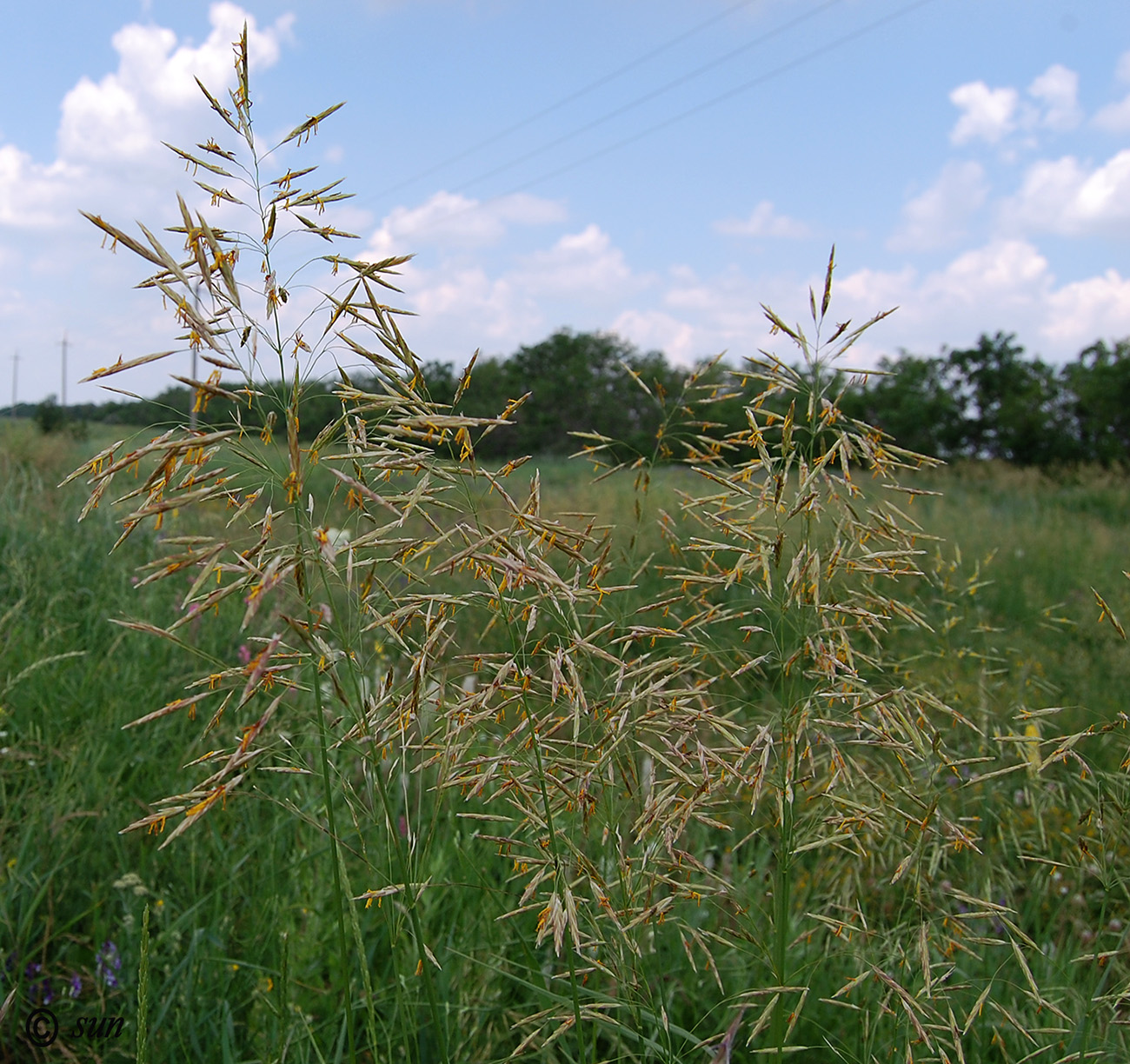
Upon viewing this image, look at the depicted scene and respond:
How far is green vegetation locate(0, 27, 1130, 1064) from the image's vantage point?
4.05ft

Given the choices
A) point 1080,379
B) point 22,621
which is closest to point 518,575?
point 22,621

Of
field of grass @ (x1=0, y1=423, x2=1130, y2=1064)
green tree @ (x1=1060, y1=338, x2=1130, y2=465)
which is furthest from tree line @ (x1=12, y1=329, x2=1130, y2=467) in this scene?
field of grass @ (x1=0, y1=423, x2=1130, y2=1064)

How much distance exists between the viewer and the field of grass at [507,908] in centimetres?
148

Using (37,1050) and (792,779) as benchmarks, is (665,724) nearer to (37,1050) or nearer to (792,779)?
(792,779)

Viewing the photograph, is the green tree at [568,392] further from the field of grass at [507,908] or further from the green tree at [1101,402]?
the field of grass at [507,908]

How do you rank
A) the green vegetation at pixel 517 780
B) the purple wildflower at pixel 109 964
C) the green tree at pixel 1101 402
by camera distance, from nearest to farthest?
the green vegetation at pixel 517 780 < the purple wildflower at pixel 109 964 < the green tree at pixel 1101 402

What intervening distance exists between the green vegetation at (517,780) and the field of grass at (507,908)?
0.06ft

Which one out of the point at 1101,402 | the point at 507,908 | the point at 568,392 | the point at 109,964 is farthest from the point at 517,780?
the point at 568,392

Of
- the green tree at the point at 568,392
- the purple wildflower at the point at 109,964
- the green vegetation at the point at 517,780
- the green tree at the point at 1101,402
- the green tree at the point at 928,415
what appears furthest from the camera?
the green tree at the point at 568,392

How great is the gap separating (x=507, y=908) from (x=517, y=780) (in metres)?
1.01

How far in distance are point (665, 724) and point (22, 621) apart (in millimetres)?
3719

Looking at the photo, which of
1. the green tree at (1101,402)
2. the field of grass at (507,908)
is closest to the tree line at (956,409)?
the green tree at (1101,402)

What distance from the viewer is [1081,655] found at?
195 inches

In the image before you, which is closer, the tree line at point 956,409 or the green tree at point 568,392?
the tree line at point 956,409
